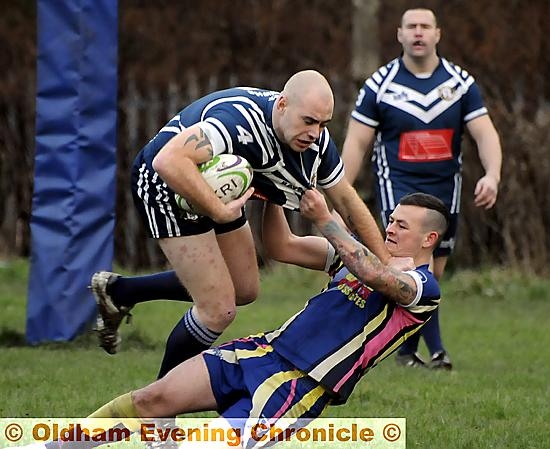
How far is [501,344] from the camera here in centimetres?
969

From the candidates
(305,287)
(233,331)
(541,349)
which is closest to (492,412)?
(541,349)

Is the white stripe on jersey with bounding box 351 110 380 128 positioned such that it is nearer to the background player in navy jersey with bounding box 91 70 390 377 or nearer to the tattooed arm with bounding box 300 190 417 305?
the background player in navy jersey with bounding box 91 70 390 377

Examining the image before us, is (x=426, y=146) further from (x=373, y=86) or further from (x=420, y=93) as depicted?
(x=373, y=86)

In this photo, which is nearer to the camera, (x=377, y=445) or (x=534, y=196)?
(x=377, y=445)

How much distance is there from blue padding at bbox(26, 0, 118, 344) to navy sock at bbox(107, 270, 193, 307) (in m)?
2.20

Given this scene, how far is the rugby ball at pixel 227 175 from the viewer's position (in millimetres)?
5094

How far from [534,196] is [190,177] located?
8.99m

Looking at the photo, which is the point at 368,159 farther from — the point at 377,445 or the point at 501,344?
the point at 377,445

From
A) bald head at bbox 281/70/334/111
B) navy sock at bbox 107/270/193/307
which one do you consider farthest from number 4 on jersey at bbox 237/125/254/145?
navy sock at bbox 107/270/193/307

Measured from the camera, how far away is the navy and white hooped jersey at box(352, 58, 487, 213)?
817cm

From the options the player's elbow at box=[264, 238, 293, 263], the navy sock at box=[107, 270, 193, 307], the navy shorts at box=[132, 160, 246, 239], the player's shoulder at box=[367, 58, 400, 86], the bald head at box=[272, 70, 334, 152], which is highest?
the bald head at box=[272, 70, 334, 152]

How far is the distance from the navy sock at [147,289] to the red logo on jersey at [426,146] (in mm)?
2367

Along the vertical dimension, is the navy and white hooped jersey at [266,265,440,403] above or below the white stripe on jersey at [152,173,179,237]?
below

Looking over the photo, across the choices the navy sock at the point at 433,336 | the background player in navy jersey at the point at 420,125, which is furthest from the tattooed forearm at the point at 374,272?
the navy sock at the point at 433,336
